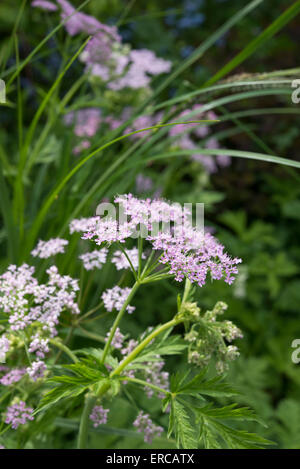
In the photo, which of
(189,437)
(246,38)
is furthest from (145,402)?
(246,38)

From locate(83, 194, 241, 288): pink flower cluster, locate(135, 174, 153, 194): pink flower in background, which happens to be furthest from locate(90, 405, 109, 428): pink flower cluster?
locate(135, 174, 153, 194): pink flower in background

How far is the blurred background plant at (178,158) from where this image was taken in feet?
3.67

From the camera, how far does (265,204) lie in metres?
2.40

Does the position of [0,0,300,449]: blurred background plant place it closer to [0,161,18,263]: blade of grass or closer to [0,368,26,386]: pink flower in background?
[0,161,18,263]: blade of grass

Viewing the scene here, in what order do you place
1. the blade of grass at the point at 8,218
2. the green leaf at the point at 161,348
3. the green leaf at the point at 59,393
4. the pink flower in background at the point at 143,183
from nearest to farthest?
the green leaf at the point at 59,393, the green leaf at the point at 161,348, the blade of grass at the point at 8,218, the pink flower in background at the point at 143,183

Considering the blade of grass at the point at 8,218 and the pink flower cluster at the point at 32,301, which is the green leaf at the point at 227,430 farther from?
the blade of grass at the point at 8,218

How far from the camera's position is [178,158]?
1746mm

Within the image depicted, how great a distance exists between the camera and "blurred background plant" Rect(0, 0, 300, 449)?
112cm

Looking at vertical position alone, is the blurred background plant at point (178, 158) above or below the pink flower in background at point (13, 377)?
above

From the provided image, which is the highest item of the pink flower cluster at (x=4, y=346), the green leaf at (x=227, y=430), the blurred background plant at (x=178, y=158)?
the blurred background plant at (x=178, y=158)

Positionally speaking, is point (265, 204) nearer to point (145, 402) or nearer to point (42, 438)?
point (145, 402)

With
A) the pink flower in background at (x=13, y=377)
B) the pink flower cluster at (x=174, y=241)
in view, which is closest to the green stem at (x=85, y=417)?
the pink flower in background at (x=13, y=377)
